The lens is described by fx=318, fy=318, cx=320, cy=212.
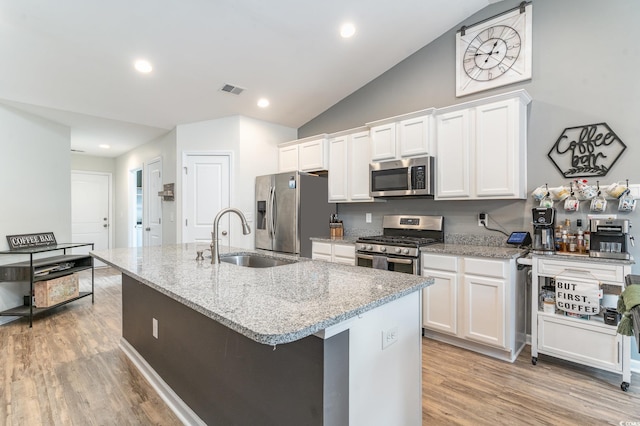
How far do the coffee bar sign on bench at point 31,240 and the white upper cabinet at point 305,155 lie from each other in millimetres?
3202

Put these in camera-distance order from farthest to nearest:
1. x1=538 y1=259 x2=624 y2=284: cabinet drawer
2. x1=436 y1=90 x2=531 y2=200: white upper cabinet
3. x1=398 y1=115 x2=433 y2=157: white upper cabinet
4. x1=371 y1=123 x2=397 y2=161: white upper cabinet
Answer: x1=371 y1=123 x2=397 y2=161: white upper cabinet < x1=398 y1=115 x2=433 y2=157: white upper cabinet < x1=436 y1=90 x2=531 y2=200: white upper cabinet < x1=538 y1=259 x2=624 y2=284: cabinet drawer

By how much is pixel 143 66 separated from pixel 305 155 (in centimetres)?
212

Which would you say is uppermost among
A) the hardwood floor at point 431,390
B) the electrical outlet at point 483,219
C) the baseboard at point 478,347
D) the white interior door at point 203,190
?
the white interior door at point 203,190

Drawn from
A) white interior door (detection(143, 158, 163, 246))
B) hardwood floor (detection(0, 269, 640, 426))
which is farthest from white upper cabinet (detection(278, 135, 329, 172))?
hardwood floor (detection(0, 269, 640, 426))

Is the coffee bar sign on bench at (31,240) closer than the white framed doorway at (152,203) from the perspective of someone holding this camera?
Yes

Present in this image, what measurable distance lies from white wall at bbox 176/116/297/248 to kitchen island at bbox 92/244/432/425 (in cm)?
235

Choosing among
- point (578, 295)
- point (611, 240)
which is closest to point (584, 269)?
point (578, 295)

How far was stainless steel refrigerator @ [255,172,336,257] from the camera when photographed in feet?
13.2

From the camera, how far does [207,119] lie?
4488 mm

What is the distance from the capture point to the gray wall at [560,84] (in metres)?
2.53

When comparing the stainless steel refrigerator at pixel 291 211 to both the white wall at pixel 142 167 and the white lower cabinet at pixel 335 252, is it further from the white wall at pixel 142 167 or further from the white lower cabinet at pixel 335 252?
the white wall at pixel 142 167

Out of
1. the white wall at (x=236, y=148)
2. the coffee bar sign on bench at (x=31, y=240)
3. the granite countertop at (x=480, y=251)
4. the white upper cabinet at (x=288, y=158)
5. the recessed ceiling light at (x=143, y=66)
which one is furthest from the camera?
the white upper cabinet at (x=288, y=158)

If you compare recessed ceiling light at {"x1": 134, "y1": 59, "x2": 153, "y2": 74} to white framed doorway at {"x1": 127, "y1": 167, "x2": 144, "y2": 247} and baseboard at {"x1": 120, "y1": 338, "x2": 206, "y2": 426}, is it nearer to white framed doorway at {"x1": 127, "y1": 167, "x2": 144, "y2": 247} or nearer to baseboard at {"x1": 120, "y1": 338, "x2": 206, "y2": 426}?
baseboard at {"x1": 120, "y1": 338, "x2": 206, "y2": 426}

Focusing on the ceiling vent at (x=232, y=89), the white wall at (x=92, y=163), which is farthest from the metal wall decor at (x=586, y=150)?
the white wall at (x=92, y=163)
